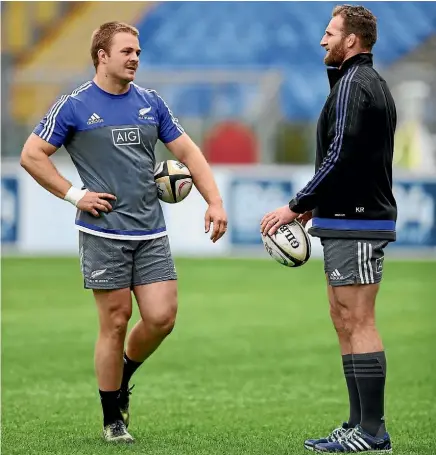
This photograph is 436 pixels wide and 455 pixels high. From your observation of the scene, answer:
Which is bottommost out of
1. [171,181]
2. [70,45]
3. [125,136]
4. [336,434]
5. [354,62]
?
[336,434]

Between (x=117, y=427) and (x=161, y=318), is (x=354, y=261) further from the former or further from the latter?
(x=117, y=427)

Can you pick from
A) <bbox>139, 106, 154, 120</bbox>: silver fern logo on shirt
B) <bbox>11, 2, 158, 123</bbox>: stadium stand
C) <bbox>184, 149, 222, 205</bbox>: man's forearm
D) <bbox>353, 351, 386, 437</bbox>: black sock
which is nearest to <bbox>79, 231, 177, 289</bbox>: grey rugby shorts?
<bbox>184, 149, 222, 205</bbox>: man's forearm

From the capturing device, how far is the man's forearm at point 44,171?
6.37m

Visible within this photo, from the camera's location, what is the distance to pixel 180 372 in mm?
9148

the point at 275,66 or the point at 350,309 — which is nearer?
the point at 350,309

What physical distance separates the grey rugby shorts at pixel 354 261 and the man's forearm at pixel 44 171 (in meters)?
1.50

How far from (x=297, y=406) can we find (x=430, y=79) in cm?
1775

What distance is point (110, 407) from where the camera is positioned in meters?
6.52

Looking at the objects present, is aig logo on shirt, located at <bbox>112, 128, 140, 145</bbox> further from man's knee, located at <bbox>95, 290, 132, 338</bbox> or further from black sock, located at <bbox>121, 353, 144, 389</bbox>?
black sock, located at <bbox>121, 353, 144, 389</bbox>

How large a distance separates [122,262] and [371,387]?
150 centimetres

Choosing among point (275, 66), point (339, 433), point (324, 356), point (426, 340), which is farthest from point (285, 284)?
point (275, 66)

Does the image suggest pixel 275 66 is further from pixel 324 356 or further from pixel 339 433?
pixel 339 433

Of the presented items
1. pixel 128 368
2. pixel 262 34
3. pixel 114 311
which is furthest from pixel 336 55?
pixel 262 34

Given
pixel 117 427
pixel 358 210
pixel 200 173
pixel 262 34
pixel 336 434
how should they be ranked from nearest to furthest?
pixel 358 210
pixel 336 434
pixel 117 427
pixel 200 173
pixel 262 34
